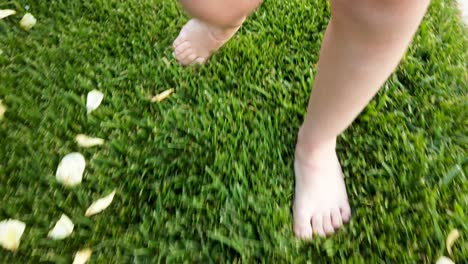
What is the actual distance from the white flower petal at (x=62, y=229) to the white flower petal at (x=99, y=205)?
0.18 ft

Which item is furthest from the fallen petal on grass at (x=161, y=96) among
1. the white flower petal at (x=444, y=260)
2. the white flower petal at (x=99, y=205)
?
the white flower petal at (x=444, y=260)

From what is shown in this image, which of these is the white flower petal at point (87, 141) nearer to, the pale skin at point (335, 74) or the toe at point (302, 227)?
the pale skin at point (335, 74)

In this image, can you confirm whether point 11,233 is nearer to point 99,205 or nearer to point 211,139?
point 99,205

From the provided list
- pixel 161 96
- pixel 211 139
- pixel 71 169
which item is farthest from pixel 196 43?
pixel 71 169

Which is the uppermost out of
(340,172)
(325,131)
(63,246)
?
(325,131)

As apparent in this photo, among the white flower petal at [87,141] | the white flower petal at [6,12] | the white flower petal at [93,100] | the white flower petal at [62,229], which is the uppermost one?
the white flower petal at [6,12]

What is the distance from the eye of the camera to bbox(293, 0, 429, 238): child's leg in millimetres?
828

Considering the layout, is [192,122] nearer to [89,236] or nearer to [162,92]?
[162,92]

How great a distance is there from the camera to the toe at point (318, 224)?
1.20 m

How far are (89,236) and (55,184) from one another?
201mm

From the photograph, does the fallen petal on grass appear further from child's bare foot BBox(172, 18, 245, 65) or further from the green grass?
child's bare foot BBox(172, 18, 245, 65)

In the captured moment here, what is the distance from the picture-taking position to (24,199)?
1207mm

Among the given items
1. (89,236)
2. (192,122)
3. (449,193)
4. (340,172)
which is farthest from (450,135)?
(89,236)

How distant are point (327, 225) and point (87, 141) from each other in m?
0.78
